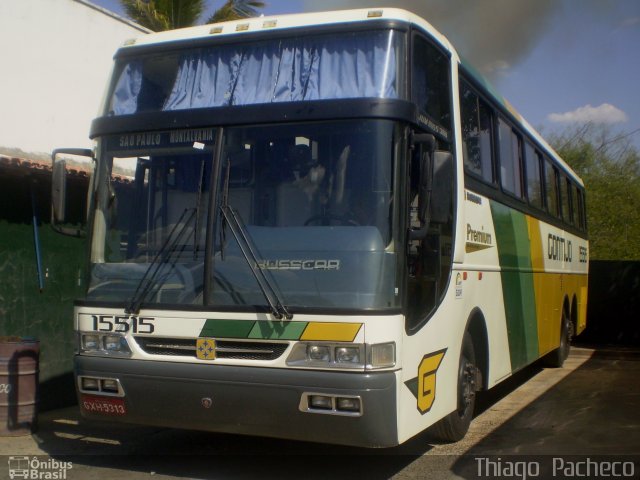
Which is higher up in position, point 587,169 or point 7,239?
point 587,169

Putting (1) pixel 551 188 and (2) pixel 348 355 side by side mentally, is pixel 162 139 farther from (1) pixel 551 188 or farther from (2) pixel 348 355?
(1) pixel 551 188

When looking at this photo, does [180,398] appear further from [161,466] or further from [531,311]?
[531,311]

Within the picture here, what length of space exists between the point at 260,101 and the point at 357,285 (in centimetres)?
165

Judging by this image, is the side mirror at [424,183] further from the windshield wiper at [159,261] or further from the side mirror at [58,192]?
the side mirror at [58,192]

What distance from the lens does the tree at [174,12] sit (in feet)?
66.5

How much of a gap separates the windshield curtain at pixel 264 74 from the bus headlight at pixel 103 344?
1.81 metres

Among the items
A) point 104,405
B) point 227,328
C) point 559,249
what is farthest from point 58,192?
point 559,249

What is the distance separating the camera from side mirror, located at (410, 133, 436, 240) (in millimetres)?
5759

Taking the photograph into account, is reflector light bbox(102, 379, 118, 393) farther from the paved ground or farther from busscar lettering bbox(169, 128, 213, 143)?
busscar lettering bbox(169, 128, 213, 143)

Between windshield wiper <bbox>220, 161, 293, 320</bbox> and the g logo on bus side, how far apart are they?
3.77 feet

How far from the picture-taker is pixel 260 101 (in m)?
6.12

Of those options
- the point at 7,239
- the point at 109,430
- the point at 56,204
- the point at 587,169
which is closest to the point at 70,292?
the point at 7,239

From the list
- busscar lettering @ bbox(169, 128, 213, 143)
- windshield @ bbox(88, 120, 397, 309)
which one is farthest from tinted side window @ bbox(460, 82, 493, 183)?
busscar lettering @ bbox(169, 128, 213, 143)

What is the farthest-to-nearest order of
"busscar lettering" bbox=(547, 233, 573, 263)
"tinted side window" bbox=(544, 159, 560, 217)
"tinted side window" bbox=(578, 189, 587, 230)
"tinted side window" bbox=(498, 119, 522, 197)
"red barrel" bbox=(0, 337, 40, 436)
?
"tinted side window" bbox=(578, 189, 587, 230) → "tinted side window" bbox=(544, 159, 560, 217) → "busscar lettering" bbox=(547, 233, 573, 263) → "tinted side window" bbox=(498, 119, 522, 197) → "red barrel" bbox=(0, 337, 40, 436)
